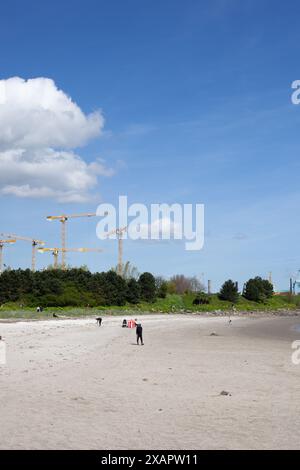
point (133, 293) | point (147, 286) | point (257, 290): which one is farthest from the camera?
point (257, 290)

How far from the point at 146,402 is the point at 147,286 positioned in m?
125

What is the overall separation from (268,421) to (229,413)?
1.29 metres

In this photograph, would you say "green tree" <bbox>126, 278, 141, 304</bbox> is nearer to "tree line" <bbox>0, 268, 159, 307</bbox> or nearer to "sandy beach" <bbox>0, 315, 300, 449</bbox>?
"tree line" <bbox>0, 268, 159, 307</bbox>

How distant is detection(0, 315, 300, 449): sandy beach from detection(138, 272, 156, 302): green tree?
11251 cm

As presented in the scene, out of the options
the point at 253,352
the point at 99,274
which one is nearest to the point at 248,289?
the point at 99,274

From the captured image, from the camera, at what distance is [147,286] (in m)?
141

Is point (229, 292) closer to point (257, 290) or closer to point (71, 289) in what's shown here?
point (257, 290)

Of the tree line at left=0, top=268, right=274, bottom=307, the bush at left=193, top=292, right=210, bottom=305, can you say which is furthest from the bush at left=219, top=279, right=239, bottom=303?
the tree line at left=0, top=268, right=274, bottom=307

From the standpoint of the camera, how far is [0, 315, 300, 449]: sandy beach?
1162 centimetres

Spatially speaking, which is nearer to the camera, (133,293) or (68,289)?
(68,289)

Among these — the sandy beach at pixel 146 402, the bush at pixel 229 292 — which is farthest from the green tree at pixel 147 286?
the sandy beach at pixel 146 402

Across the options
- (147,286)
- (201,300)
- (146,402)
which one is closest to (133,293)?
(147,286)

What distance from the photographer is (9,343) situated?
112 feet
